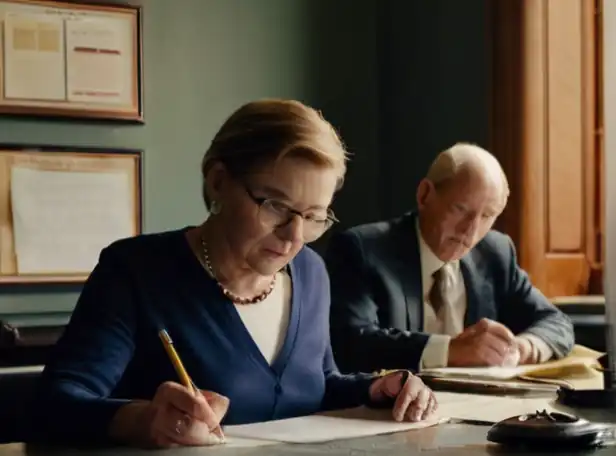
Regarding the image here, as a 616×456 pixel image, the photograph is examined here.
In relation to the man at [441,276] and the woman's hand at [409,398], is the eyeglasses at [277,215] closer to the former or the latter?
the woman's hand at [409,398]

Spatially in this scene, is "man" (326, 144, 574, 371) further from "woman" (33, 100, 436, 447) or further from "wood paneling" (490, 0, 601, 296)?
"woman" (33, 100, 436, 447)

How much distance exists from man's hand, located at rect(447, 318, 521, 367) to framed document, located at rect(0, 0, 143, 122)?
59.7 inches

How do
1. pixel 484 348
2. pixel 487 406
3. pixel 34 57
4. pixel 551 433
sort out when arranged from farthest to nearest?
pixel 34 57, pixel 484 348, pixel 487 406, pixel 551 433

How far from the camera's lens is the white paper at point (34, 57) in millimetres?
3240

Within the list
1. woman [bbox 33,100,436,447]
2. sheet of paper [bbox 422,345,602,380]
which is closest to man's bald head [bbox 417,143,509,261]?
sheet of paper [bbox 422,345,602,380]

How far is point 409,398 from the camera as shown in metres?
1.60

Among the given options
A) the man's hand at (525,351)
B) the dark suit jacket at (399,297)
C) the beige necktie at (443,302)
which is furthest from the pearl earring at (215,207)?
the beige necktie at (443,302)

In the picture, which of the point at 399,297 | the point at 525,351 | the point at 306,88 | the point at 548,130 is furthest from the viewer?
Answer: the point at 306,88

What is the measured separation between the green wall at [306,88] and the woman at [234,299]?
167 centimetres

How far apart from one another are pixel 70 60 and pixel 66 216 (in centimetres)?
50

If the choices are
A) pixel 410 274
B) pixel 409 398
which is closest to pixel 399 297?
pixel 410 274

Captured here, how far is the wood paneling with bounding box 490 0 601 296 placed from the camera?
3385 mm

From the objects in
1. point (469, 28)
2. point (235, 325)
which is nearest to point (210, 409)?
point (235, 325)

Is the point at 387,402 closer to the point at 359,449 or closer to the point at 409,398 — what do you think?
the point at 409,398
